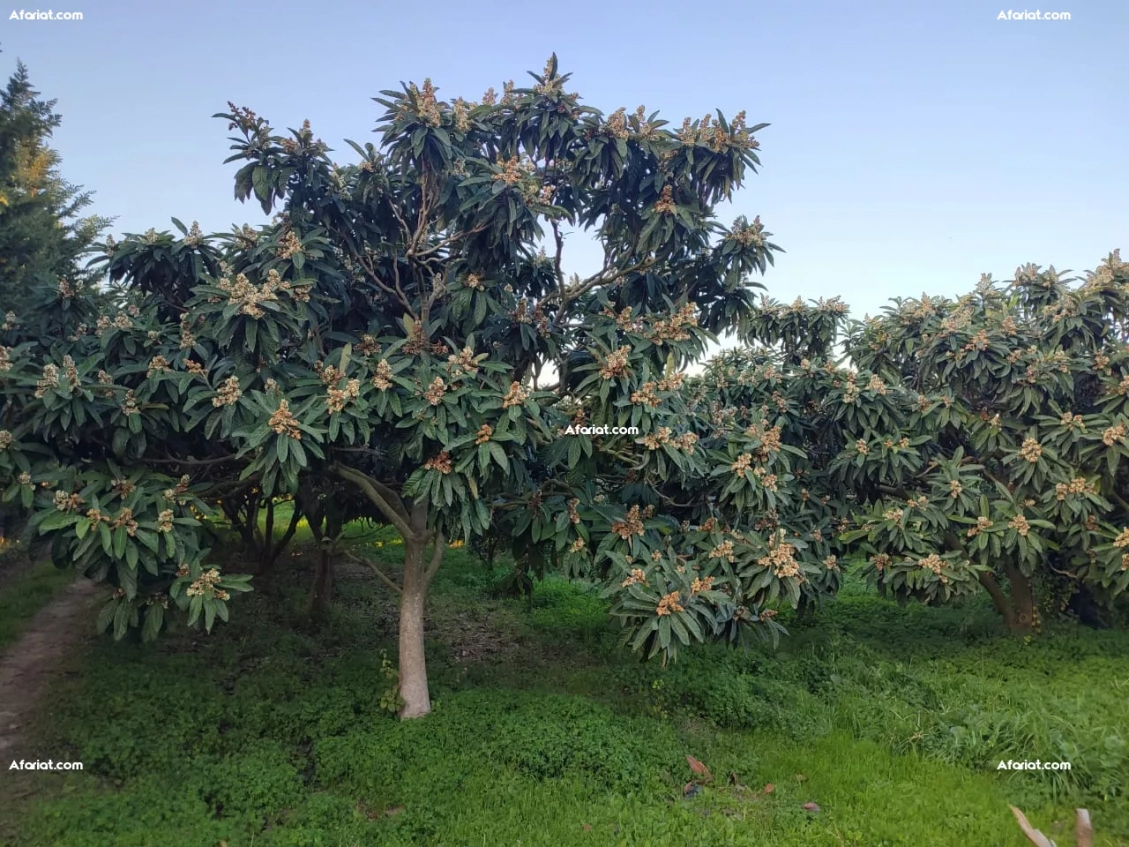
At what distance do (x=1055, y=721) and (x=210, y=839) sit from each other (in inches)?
215

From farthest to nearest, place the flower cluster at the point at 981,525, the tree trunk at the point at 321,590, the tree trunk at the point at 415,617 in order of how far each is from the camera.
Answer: the tree trunk at the point at 321,590, the flower cluster at the point at 981,525, the tree trunk at the point at 415,617

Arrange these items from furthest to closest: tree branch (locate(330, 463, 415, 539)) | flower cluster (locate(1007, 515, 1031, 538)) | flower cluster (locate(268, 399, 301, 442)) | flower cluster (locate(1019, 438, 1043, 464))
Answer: flower cluster (locate(1019, 438, 1043, 464)) < flower cluster (locate(1007, 515, 1031, 538)) < tree branch (locate(330, 463, 415, 539)) < flower cluster (locate(268, 399, 301, 442))

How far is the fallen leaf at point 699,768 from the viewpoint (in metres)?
4.99

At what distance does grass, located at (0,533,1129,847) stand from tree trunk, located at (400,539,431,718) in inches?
7.9

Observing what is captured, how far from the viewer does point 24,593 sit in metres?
8.04

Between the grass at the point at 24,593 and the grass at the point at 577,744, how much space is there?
4.08 ft

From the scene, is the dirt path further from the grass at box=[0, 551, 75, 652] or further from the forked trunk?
the forked trunk

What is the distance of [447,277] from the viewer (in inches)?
213

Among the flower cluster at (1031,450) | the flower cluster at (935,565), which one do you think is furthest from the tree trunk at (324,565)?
the flower cluster at (1031,450)

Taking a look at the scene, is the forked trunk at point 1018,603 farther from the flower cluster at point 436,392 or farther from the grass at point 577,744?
the flower cluster at point 436,392

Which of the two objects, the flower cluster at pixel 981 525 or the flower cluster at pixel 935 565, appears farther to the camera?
the flower cluster at pixel 981 525

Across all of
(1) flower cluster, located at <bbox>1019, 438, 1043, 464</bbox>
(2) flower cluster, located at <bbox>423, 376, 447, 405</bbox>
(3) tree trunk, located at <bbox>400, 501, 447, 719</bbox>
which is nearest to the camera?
(2) flower cluster, located at <bbox>423, 376, 447, 405</bbox>

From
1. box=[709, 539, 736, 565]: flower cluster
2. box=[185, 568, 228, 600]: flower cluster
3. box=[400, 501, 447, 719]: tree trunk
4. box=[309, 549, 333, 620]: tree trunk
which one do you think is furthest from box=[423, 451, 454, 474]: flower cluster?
box=[309, 549, 333, 620]: tree trunk

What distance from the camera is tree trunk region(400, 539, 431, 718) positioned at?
5695mm
